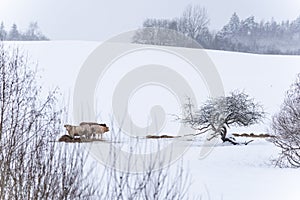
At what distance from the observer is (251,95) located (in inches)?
662

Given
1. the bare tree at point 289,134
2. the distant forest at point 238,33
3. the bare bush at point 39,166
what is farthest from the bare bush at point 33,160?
the distant forest at point 238,33

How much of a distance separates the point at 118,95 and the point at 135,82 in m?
0.79

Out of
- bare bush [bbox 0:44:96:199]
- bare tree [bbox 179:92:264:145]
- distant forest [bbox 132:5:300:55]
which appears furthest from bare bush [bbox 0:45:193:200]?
distant forest [bbox 132:5:300:55]

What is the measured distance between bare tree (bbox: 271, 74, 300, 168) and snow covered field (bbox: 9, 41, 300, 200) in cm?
36

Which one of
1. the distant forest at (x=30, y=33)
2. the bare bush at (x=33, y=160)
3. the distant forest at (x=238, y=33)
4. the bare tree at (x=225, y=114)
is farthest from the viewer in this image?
the distant forest at (x=30, y=33)

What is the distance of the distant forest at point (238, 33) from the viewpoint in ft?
69.3

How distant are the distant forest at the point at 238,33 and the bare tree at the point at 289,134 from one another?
40.4ft

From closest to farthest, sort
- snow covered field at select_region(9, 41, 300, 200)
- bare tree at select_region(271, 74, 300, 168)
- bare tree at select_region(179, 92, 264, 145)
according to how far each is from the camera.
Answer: snow covered field at select_region(9, 41, 300, 200), bare tree at select_region(271, 74, 300, 168), bare tree at select_region(179, 92, 264, 145)

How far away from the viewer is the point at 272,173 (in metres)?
7.07

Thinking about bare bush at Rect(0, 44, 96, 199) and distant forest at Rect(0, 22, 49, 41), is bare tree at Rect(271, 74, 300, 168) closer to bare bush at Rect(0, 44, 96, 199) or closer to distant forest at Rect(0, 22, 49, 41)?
bare bush at Rect(0, 44, 96, 199)

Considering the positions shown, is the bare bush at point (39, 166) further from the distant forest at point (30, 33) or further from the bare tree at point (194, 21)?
the distant forest at point (30, 33)

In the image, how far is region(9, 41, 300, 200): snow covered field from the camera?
5934mm

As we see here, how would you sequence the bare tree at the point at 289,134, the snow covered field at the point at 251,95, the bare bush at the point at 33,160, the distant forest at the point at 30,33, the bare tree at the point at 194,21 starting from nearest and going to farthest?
1. the bare bush at the point at 33,160
2. the snow covered field at the point at 251,95
3. the bare tree at the point at 289,134
4. the bare tree at the point at 194,21
5. the distant forest at the point at 30,33

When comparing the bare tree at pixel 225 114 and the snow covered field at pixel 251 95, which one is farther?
the bare tree at pixel 225 114
